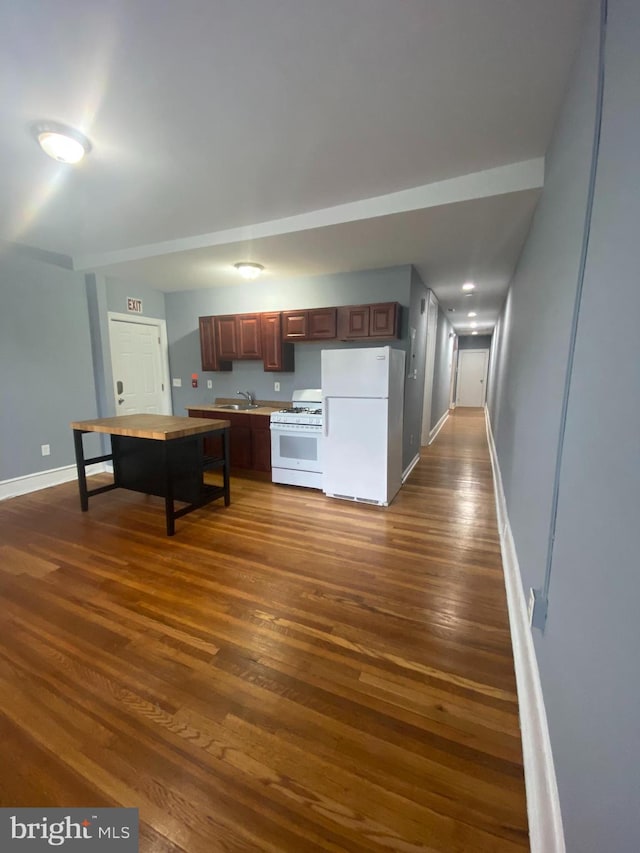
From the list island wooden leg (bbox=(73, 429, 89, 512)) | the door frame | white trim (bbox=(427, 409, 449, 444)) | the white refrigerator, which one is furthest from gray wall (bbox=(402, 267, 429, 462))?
the door frame

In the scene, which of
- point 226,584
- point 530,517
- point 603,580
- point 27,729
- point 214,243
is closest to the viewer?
point 603,580

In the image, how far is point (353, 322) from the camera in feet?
12.7

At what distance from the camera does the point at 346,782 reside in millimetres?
1159

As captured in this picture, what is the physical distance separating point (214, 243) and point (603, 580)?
3626mm

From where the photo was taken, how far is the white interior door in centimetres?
1102

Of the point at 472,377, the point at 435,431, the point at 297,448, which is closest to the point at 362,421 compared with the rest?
the point at 297,448

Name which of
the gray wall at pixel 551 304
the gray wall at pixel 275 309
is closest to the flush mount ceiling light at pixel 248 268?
the gray wall at pixel 275 309

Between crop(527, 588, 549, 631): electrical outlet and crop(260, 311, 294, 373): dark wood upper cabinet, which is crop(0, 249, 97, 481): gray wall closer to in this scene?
crop(260, 311, 294, 373): dark wood upper cabinet

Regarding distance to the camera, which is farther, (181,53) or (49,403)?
(49,403)

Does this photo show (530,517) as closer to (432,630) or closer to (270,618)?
(432,630)

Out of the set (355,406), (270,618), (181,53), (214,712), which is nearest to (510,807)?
(214,712)

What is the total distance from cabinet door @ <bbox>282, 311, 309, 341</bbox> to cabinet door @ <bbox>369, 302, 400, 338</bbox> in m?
0.81

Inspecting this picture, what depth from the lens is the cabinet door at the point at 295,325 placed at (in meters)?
4.12

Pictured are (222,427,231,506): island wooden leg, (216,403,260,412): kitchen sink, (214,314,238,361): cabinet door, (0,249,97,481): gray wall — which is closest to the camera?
(222,427,231,506): island wooden leg
